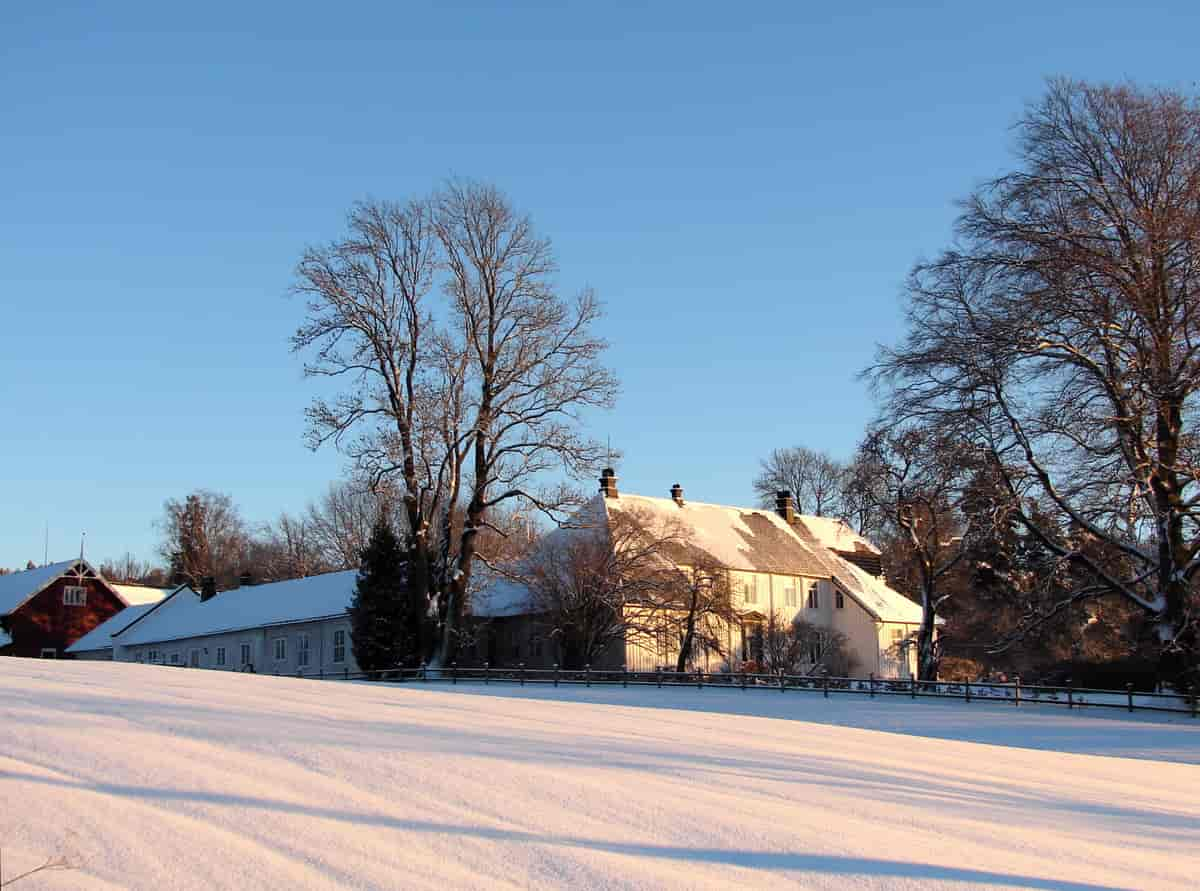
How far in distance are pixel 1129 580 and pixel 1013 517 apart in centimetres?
386

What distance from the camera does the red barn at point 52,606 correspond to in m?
73.5

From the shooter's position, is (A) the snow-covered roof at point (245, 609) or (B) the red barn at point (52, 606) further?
(B) the red barn at point (52, 606)

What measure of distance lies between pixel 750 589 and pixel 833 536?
39.3 ft

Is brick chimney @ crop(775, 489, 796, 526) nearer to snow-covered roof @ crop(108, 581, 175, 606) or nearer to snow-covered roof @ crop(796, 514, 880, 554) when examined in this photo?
snow-covered roof @ crop(796, 514, 880, 554)

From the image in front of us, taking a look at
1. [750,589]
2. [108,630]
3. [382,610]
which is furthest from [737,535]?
[108,630]

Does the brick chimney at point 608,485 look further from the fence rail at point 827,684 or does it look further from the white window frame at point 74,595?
the white window frame at point 74,595

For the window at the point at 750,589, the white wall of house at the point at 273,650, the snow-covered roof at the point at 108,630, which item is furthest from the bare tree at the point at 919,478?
the snow-covered roof at the point at 108,630

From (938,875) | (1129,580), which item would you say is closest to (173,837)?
(938,875)

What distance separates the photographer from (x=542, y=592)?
5025 centimetres

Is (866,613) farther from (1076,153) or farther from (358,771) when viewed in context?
(358,771)

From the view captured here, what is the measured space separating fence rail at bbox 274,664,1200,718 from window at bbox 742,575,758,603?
14.9m

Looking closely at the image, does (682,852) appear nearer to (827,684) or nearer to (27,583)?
(827,684)

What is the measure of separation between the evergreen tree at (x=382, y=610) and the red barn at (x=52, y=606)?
111 feet

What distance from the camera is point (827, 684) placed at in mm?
37719
